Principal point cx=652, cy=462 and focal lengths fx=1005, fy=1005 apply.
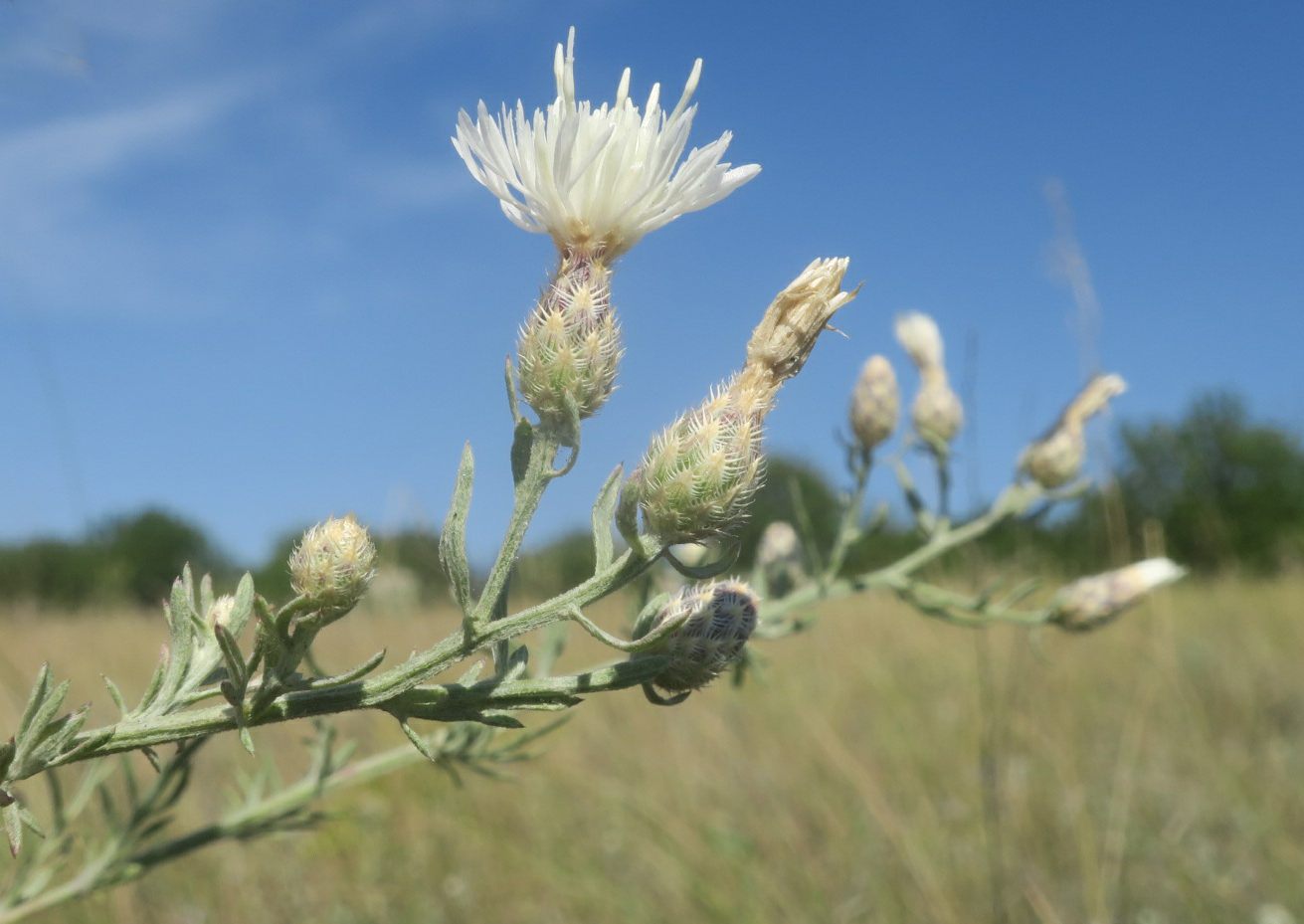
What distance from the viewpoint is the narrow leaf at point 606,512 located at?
3.04ft

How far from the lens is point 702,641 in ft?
3.21

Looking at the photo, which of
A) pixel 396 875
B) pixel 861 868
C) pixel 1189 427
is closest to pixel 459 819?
pixel 396 875

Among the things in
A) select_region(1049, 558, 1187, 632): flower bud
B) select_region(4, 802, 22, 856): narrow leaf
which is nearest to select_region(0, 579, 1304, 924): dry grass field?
select_region(1049, 558, 1187, 632): flower bud

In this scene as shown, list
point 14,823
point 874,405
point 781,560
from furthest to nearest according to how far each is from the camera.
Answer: point 874,405, point 781,560, point 14,823

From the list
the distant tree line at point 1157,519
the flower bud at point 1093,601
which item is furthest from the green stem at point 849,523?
the distant tree line at point 1157,519

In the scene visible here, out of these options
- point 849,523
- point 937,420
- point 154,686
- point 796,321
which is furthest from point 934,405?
point 154,686

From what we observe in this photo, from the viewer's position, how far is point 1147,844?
175 inches

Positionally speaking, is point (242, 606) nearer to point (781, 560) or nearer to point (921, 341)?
point (781, 560)

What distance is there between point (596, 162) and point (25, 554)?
75.5 ft

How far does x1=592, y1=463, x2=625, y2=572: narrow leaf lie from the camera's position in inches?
36.4

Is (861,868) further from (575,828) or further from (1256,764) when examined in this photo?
(1256,764)

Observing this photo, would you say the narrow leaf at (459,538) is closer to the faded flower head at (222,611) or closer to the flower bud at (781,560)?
the faded flower head at (222,611)

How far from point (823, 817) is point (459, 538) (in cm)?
422

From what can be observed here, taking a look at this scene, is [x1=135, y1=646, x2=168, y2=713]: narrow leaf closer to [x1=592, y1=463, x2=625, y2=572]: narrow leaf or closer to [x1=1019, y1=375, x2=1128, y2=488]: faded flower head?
[x1=592, y1=463, x2=625, y2=572]: narrow leaf
